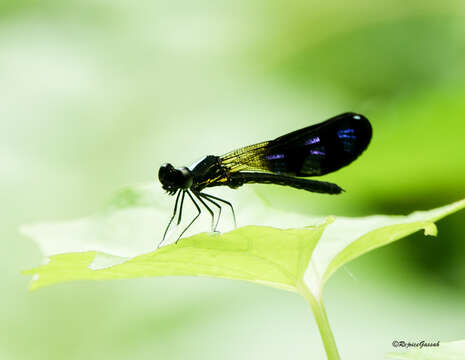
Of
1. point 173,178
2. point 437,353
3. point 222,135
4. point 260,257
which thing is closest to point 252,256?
point 260,257

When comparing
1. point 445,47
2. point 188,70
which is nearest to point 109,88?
point 188,70

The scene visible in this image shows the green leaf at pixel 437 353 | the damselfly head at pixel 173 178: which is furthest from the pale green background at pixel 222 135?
the green leaf at pixel 437 353

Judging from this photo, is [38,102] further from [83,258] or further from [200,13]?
[83,258]

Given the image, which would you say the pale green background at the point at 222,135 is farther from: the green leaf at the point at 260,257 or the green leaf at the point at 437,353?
the green leaf at the point at 437,353

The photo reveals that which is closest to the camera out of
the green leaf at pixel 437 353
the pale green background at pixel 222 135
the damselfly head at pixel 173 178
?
the green leaf at pixel 437 353

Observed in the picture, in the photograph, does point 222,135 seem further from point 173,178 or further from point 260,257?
point 260,257
